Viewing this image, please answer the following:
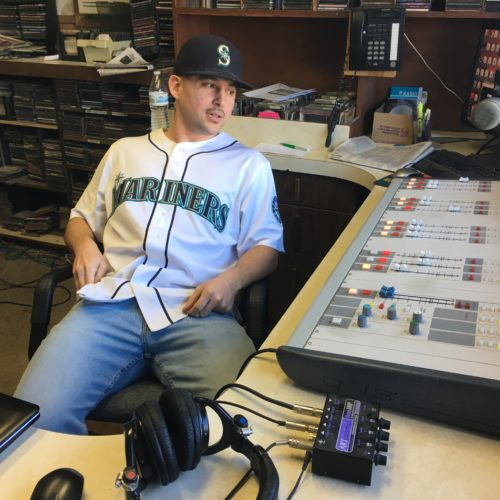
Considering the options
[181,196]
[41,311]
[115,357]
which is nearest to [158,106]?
[181,196]

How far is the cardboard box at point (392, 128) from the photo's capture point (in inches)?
83.4

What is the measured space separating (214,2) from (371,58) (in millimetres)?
701

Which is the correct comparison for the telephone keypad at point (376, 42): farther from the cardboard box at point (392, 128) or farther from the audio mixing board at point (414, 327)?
the audio mixing board at point (414, 327)

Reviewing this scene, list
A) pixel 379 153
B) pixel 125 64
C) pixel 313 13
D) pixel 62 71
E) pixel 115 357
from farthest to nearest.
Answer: pixel 62 71 → pixel 125 64 → pixel 313 13 → pixel 379 153 → pixel 115 357

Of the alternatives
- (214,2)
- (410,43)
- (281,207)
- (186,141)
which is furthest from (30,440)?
(410,43)

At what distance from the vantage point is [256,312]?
137cm

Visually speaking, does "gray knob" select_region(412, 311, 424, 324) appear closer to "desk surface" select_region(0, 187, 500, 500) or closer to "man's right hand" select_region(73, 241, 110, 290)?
"desk surface" select_region(0, 187, 500, 500)

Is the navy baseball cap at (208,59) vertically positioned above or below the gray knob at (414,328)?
above

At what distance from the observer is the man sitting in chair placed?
1.25 m

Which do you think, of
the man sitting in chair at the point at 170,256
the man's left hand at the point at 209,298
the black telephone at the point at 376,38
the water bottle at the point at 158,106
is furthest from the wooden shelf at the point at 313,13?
the man's left hand at the point at 209,298

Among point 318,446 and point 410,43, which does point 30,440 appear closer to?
point 318,446

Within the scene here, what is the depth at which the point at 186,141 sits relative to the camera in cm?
157

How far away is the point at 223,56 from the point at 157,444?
1136 mm

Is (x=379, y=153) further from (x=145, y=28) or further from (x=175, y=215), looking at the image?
(x=145, y=28)
